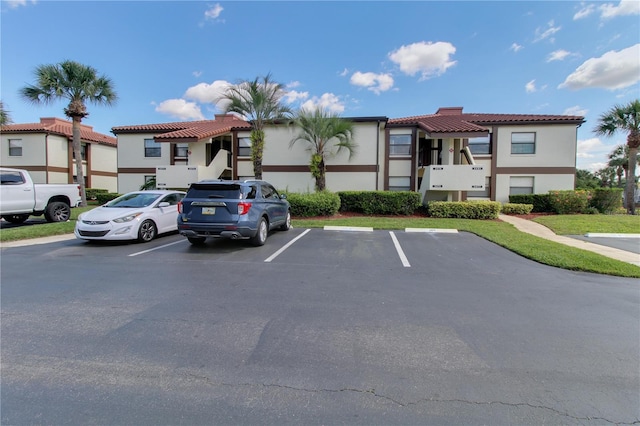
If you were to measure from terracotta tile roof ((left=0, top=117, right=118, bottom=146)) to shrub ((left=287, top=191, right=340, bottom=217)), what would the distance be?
76.5 ft

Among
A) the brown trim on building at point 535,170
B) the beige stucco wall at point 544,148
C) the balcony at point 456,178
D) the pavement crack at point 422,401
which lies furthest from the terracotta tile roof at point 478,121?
the pavement crack at point 422,401

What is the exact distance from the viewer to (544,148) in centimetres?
1923

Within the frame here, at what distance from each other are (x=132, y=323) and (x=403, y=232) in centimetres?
953

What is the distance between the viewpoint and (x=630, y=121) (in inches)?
698

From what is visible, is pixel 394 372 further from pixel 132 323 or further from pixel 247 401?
pixel 132 323

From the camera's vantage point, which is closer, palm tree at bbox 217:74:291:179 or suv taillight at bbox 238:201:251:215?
suv taillight at bbox 238:201:251:215

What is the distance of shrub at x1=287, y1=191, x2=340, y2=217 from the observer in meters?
14.9

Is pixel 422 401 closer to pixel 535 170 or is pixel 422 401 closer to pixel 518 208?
pixel 518 208

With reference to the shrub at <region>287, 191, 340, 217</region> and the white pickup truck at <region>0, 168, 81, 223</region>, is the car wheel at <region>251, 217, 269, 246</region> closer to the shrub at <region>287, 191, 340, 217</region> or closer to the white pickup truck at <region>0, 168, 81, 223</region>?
the shrub at <region>287, 191, 340, 217</region>

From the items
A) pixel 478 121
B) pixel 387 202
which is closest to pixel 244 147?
pixel 387 202

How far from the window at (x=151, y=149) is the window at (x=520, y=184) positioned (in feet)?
77.7

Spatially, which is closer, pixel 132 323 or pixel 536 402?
pixel 536 402

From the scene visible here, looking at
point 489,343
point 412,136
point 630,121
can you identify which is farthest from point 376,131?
point 489,343

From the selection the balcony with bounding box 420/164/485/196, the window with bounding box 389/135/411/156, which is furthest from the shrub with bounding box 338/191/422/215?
the window with bounding box 389/135/411/156
